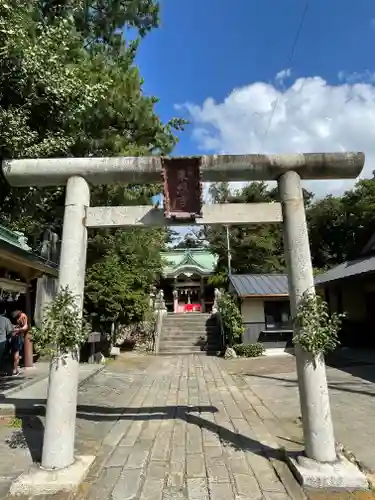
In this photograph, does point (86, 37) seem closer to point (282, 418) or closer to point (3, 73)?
point (3, 73)

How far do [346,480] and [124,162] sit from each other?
401 centimetres

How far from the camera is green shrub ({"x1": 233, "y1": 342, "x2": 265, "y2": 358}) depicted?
15633mm

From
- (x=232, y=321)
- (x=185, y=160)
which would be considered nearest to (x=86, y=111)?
(x=185, y=160)

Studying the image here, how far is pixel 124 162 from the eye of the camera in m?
4.46

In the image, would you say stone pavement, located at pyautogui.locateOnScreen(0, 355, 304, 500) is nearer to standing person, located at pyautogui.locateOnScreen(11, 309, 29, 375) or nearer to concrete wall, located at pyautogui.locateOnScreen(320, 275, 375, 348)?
standing person, located at pyautogui.locateOnScreen(11, 309, 29, 375)

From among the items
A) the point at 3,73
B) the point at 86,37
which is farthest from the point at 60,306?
the point at 86,37

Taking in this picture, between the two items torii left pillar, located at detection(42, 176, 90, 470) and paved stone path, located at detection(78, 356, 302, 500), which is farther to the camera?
torii left pillar, located at detection(42, 176, 90, 470)

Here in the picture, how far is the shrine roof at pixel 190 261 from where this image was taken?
29125 millimetres

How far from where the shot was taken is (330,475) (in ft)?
11.3

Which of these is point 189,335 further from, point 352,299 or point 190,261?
point 190,261

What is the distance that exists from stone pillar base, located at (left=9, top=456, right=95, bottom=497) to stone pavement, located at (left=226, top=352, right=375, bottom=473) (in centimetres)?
250

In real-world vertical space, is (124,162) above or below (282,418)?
above

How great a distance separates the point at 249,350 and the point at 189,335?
492 centimetres

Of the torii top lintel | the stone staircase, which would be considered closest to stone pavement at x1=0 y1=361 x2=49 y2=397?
the torii top lintel
